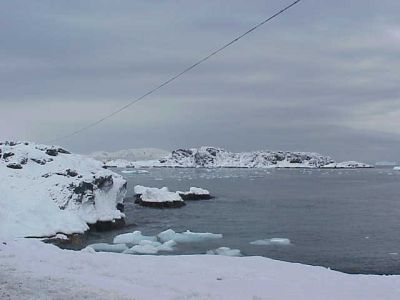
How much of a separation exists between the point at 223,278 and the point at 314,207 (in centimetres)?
4504

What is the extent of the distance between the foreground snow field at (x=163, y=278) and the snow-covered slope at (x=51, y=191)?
1083 centimetres

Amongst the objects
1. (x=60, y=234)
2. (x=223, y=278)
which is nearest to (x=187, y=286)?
(x=223, y=278)

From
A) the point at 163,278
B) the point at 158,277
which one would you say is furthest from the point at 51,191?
the point at 163,278

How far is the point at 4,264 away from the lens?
1185 cm

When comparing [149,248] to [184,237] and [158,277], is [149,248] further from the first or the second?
[158,277]

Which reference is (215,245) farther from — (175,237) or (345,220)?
(345,220)

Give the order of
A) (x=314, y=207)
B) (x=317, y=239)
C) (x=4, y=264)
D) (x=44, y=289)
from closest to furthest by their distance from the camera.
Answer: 1. (x=44, y=289)
2. (x=4, y=264)
3. (x=317, y=239)
4. (x=314, y=207)

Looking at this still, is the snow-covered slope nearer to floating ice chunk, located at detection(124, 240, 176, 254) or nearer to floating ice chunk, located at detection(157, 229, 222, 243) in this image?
floating ice chunk, located at detection(124, 240, 176, 254)

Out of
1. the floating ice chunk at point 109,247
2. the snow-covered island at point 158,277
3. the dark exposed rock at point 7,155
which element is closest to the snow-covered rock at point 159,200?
the dark exposed rock at point 7,155

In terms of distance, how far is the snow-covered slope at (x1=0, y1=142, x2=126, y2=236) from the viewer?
85.9 ft

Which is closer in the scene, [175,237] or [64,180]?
[175,237]

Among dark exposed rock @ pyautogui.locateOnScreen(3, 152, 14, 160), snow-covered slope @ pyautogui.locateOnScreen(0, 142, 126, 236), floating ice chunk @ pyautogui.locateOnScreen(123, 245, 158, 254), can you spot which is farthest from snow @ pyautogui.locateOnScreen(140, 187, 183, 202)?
floating ice chunk @ pyautogui.locateOnScreen(123, 245, 158, 254)

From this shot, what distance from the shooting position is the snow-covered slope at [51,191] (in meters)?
26.2

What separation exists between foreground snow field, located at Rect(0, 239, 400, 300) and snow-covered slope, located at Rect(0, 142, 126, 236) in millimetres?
10829
